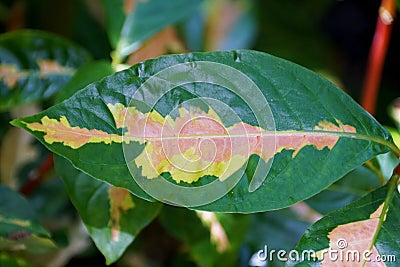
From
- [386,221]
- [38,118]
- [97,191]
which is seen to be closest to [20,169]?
[97,191]

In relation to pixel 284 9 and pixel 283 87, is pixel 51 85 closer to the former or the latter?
pixel 283 87

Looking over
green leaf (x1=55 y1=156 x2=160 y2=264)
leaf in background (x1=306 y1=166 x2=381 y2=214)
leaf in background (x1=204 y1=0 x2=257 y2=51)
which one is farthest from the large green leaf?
leaf in background (x1=204 y1=0 x2=257 y2=51)

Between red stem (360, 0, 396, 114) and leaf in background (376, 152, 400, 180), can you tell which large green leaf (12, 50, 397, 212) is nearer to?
leaf in background (376, 152, 400, 180)

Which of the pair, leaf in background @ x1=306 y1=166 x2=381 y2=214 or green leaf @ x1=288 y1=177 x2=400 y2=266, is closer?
green leaf @ x1=288 y1=177 x2=400 y2=266

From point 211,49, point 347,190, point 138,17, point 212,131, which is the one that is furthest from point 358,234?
point 211,49

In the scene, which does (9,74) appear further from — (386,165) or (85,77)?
(386,165)

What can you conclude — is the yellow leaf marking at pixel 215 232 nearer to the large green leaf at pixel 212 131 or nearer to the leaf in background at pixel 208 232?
the leaf in background at pixel 208 232
